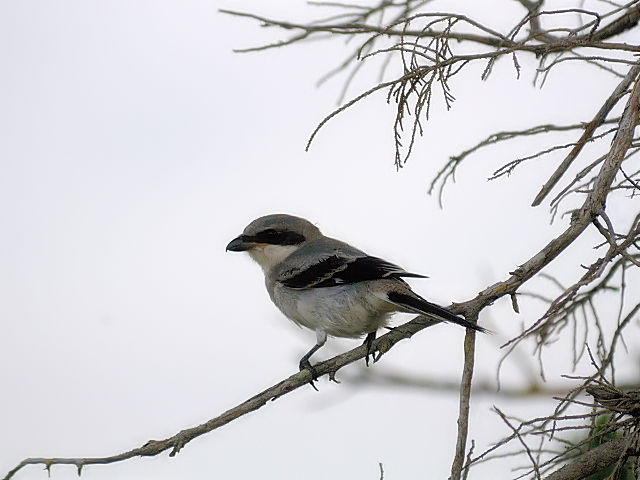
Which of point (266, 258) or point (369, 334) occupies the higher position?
point (266, 258)

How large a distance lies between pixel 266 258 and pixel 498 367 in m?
1.80

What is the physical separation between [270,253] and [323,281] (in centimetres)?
62

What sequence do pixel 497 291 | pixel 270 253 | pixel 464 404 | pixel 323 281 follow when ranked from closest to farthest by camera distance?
1. pixel 464 404
2. pixel 497 291
3. pixel 323 281
4. pixel 270 253

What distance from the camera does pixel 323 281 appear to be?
446cm

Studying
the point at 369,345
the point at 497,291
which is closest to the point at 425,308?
the point at 369,345

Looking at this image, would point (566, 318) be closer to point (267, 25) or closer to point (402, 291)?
point (402, 291)

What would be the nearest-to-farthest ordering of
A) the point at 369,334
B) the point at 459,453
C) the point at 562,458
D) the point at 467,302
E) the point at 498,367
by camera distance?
the point at 459,453, the point at 562,458, the point at 467,302, the point at 498,367, the point at 369,334

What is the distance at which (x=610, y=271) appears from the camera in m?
4.03

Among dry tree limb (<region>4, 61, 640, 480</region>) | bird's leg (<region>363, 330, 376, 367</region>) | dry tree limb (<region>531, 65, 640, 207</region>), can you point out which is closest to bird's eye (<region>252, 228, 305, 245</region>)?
bird's leg (<region>363, 330, 376, 367</region>)

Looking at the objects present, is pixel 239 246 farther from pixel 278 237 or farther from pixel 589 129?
pixel 589 129

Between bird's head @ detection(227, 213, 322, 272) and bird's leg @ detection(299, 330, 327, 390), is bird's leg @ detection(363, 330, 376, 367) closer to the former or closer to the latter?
bird's leg @ detection(299, 330, 327, 390)

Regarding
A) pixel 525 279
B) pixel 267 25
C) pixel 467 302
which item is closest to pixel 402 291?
pixel 467 302

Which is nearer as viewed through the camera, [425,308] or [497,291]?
[497,291]

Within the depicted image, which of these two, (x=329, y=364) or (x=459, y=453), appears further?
(x=329, y=364)
